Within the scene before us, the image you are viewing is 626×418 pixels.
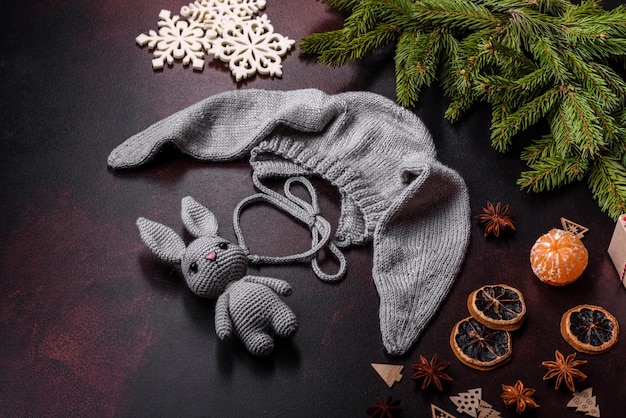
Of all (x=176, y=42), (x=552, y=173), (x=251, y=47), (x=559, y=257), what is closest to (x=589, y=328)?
(x=559, y=257)

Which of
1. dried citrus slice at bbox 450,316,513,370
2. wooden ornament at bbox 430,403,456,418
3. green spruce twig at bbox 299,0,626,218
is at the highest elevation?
green spruce twig at bbox 299,0,626,218

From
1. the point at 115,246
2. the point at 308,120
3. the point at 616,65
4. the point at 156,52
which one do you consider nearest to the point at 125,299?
the point at 115,246

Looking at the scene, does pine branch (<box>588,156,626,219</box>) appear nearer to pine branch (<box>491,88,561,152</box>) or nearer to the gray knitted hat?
pine branch (<box>491,88,561,152</box>)

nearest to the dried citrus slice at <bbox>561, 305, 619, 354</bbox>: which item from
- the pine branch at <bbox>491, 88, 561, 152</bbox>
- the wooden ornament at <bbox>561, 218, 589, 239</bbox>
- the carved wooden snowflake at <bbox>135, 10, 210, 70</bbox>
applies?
the wooden ornament at <bbox>561, 218, 589, 239</bbox>

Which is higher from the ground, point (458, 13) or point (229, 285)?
point (458, 13)

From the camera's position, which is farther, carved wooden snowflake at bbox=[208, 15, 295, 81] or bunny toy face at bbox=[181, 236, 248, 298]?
carved wooden snowflake at bbox=[208, 15, 295, 81]

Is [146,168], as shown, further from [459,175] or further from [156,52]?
[459,175]

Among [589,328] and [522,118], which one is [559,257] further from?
[522,118]
